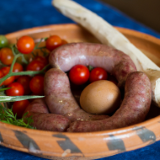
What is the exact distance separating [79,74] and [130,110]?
337mm

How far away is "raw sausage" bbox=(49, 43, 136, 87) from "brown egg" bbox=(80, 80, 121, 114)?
116mm

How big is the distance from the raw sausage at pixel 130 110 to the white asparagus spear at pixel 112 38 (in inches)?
3.4

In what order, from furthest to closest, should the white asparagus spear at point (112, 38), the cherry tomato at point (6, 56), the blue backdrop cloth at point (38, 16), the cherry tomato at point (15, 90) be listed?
the blue backdrop cloth at point (38, 16) → the cherry tomato at point (6, 56) → the cherry tomato at point (15, 90) → the white asparagus spear at point (112, 38)

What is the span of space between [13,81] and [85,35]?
1.90ft

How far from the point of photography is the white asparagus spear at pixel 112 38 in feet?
3.10

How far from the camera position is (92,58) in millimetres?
1072

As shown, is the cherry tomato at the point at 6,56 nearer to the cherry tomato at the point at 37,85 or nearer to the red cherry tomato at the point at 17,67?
the red cherry tomato at the point at 17,67

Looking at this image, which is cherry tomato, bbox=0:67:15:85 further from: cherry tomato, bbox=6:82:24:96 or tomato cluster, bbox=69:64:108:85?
tomato cluster, bbox=69:64:108:85

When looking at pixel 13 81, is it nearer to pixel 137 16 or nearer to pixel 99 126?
pixel 99 126

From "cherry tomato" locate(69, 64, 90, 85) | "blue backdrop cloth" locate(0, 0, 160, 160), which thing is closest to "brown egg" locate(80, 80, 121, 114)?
"cherry tomato" locate(69, 64, 90, 85)

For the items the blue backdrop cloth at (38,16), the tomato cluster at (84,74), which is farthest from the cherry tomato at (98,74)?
the blue backdrop cloth at (38,16)

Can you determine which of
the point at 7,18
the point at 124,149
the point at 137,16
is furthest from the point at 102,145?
the point at 137,16

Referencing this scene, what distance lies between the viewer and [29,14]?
2236 mm

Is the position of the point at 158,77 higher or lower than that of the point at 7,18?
higher
